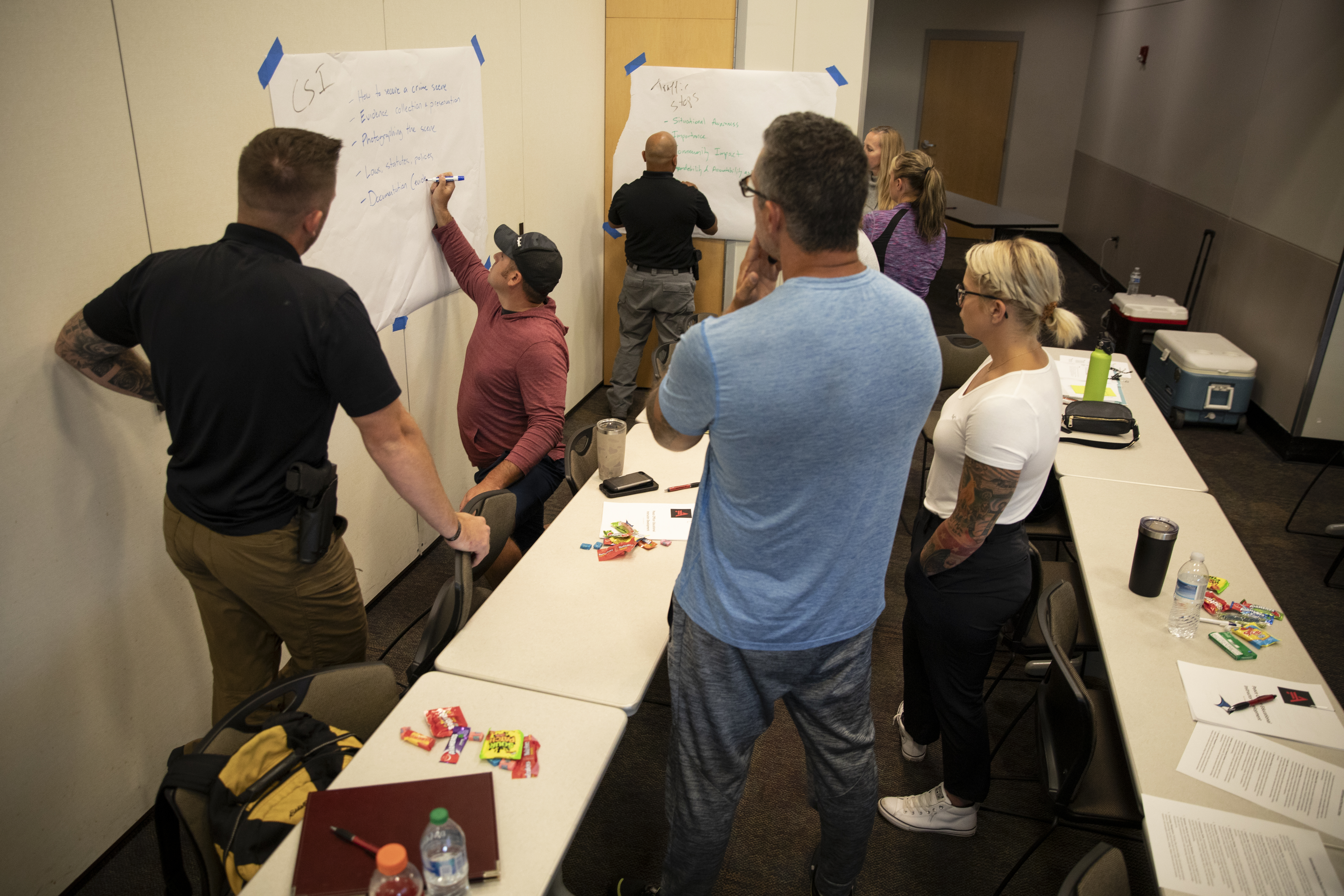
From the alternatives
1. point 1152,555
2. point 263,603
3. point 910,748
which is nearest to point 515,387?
point 263,603

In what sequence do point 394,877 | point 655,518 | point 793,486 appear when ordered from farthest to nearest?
point 655,518 → point 793,486 → point 394,877

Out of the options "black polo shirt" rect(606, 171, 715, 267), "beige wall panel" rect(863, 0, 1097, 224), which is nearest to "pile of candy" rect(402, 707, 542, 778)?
"black polo shirt" rect(606, 171, 715, 267)

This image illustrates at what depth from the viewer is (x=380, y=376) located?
1.75 metres

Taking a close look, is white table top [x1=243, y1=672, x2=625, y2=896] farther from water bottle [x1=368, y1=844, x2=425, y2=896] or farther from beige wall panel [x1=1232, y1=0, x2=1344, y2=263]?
beige wall panel [x1=1232, y1=0, x2=1344, y2=263]

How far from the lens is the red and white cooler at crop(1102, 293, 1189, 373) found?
223 inches

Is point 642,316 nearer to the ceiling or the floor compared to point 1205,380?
nearer to the ceiling

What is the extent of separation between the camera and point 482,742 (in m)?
1.62

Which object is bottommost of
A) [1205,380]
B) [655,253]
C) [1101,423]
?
[1205,380]

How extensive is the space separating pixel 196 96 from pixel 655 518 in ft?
5.22

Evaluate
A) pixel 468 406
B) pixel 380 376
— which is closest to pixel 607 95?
pixel 468 406

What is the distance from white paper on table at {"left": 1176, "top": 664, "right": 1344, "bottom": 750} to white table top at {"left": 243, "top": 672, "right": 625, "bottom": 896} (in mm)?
1267

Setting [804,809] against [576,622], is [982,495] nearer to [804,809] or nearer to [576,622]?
[576,622]

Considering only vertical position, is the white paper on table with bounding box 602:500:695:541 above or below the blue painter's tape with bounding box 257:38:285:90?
below

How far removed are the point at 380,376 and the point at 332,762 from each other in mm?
765
